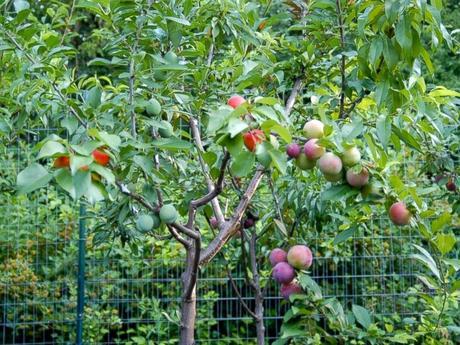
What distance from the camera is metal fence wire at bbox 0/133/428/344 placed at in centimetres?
427

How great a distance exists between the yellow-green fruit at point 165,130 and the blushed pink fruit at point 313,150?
0.38 metres

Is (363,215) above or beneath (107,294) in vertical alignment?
above

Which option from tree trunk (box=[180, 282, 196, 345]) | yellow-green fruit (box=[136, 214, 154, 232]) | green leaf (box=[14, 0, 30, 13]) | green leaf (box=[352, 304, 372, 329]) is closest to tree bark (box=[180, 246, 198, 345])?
tree trunk (box=[180, 282, 196, 345])

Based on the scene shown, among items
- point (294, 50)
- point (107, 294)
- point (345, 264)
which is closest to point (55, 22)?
point (294, 50)

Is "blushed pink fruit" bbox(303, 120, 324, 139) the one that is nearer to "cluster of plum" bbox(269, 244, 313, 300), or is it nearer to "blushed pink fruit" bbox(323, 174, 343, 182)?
"blushed pink fruit" bbox(323, 174, 343, 182)

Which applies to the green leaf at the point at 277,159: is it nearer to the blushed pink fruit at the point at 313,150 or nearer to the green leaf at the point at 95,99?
the blushed pink fruit at the point at 313,150

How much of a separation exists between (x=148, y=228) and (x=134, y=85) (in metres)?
0.39

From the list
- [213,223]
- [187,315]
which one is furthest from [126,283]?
[187,315]

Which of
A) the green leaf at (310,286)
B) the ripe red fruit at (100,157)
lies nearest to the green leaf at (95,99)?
the ripe red fruit at (100,157)

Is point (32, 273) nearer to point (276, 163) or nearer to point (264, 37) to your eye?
point (264, 37)

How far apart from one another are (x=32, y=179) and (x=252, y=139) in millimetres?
409

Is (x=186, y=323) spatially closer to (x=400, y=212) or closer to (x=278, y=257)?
(x=278, y=257)

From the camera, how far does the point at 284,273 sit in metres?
1.93

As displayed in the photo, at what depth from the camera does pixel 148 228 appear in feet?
5.74
